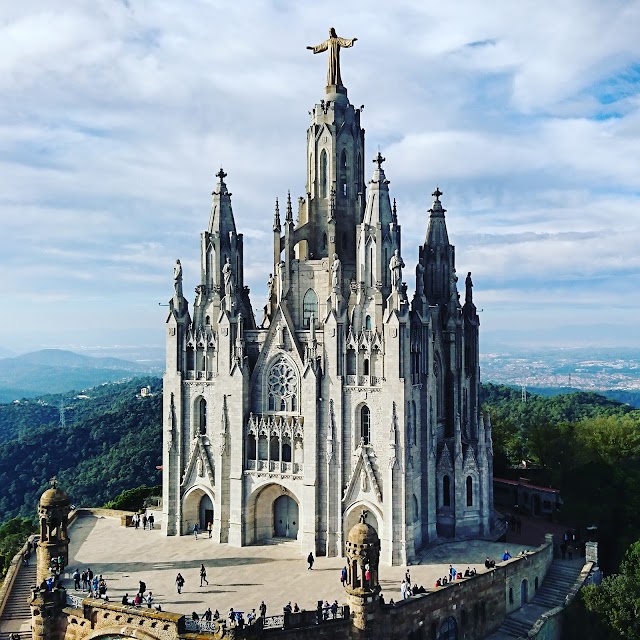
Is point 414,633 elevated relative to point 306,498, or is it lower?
lower

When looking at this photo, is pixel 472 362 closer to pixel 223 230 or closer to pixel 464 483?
pixel 464 483

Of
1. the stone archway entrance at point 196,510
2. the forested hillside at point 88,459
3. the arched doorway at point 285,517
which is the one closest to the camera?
the arched doorway at point 285,517

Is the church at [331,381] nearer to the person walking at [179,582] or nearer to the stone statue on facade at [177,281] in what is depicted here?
the stone statue on facade at [177,281]

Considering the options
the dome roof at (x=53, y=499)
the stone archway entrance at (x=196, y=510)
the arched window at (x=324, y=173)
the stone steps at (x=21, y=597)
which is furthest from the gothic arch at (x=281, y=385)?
the stone steps at (x=21, y=597)

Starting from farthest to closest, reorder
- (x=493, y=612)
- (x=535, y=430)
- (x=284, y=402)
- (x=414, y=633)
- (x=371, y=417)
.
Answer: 1. (x=535, y=430)
2. (x=284, y=402)
3. (x=371, y=417)
4. (x=493, y=612)
5. (x=414, y=633)

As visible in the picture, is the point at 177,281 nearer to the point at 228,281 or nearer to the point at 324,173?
the point at 228,281

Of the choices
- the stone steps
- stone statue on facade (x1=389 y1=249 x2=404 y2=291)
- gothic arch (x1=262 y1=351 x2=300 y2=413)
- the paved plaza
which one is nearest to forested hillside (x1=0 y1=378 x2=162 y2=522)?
the paved plaza

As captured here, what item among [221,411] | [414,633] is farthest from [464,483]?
[221,411]
